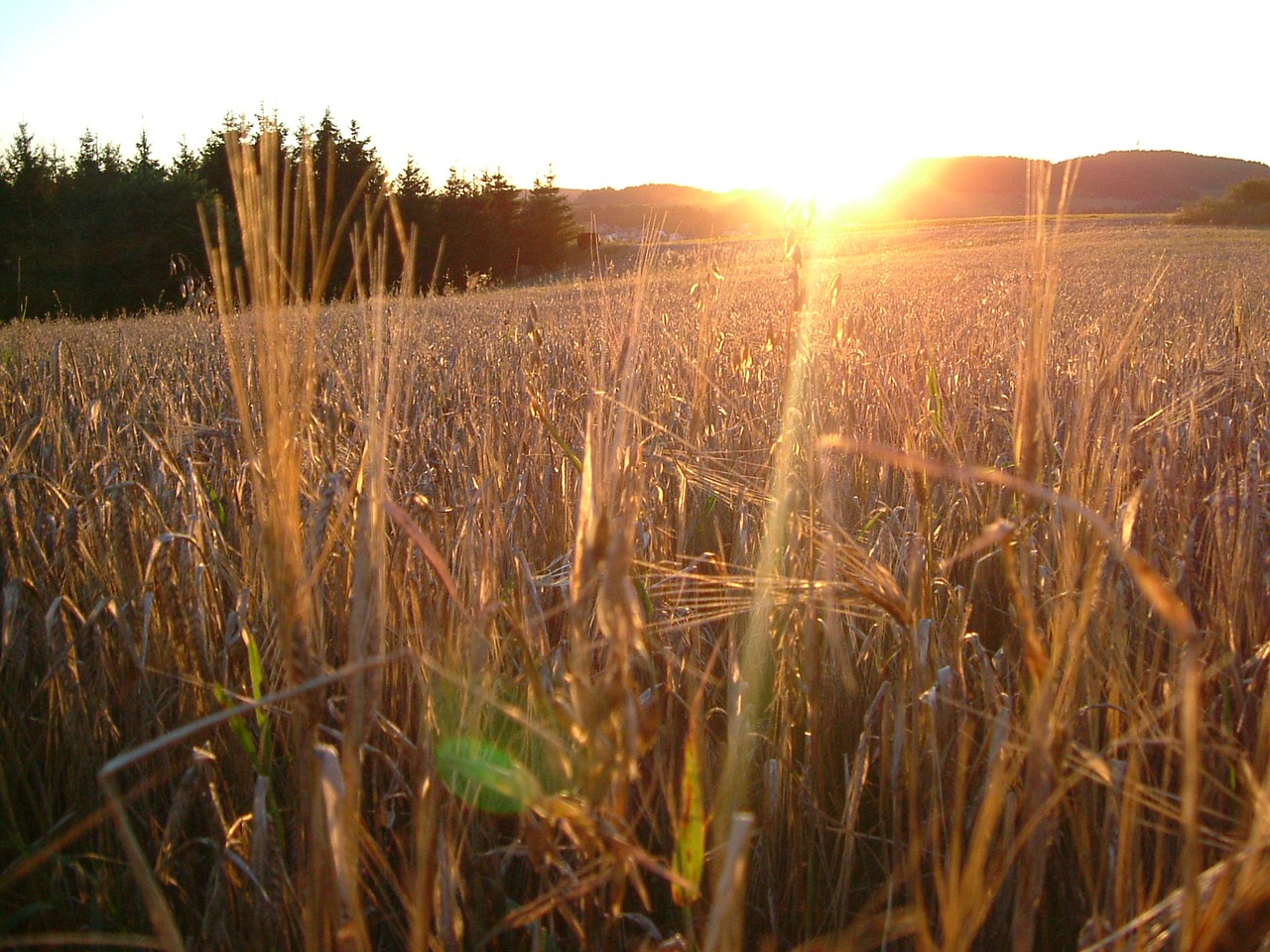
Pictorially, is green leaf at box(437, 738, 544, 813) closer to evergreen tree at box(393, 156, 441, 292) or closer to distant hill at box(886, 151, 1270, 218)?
evergreen tree at box(393, 156, 441, 292)

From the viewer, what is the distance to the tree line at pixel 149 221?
21.7 meters

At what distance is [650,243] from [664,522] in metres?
0.68

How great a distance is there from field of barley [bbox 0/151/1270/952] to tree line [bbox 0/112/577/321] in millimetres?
17969

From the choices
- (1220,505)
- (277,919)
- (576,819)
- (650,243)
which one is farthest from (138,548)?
(1220,505)

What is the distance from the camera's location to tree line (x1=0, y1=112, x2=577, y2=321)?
21.7 m

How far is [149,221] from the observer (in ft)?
72.2

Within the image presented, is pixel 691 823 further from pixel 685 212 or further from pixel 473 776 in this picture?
pixel 685 212

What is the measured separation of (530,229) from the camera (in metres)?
27.3

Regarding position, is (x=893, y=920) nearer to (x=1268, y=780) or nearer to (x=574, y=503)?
(x=1268, y=780)

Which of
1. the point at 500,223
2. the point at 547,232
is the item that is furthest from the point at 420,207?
the point at 547,232

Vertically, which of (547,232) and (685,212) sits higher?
(547,232)

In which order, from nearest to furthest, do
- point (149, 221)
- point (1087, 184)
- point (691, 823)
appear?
point (691, 823), point (149, 221), point (1087, 184)

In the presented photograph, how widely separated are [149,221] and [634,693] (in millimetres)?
25329

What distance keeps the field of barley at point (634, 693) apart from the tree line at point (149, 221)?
18.0m
